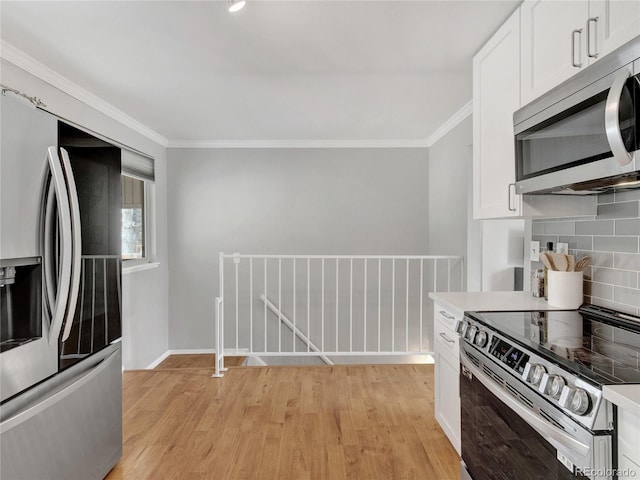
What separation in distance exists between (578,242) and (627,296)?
1.31 ft

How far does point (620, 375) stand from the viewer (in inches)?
37.0

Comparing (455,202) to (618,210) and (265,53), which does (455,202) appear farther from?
(265,53)

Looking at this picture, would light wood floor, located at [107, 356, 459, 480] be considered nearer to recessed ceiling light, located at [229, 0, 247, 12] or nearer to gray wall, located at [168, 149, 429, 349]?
gray wall, located at [168, 149, 429, 349]

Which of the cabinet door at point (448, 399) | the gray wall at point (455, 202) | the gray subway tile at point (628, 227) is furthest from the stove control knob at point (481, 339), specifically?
the gray wall at point (455, 202)

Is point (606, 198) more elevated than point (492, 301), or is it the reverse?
point (606, 198)

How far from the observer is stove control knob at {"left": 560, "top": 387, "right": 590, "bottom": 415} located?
3.01ft

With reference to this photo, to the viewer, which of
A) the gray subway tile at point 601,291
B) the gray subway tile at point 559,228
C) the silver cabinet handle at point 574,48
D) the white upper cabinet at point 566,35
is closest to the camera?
the white upper cabinet at point 566,35

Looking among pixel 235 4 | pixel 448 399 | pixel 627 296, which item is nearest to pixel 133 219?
pixel 235 4

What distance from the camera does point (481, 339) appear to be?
148cm

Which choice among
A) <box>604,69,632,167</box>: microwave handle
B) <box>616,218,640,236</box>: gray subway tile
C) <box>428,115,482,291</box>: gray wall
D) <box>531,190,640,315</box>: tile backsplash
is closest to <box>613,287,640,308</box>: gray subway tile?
<box>531,190,640,315</box>: tile backsplash

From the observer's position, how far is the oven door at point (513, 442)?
91cm

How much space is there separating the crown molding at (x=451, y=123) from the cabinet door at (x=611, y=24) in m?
1.94

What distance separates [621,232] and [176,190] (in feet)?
14.5

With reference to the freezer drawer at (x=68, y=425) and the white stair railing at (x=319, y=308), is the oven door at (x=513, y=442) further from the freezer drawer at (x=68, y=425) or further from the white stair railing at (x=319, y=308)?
the white stair railing at (x=319, y=308)
